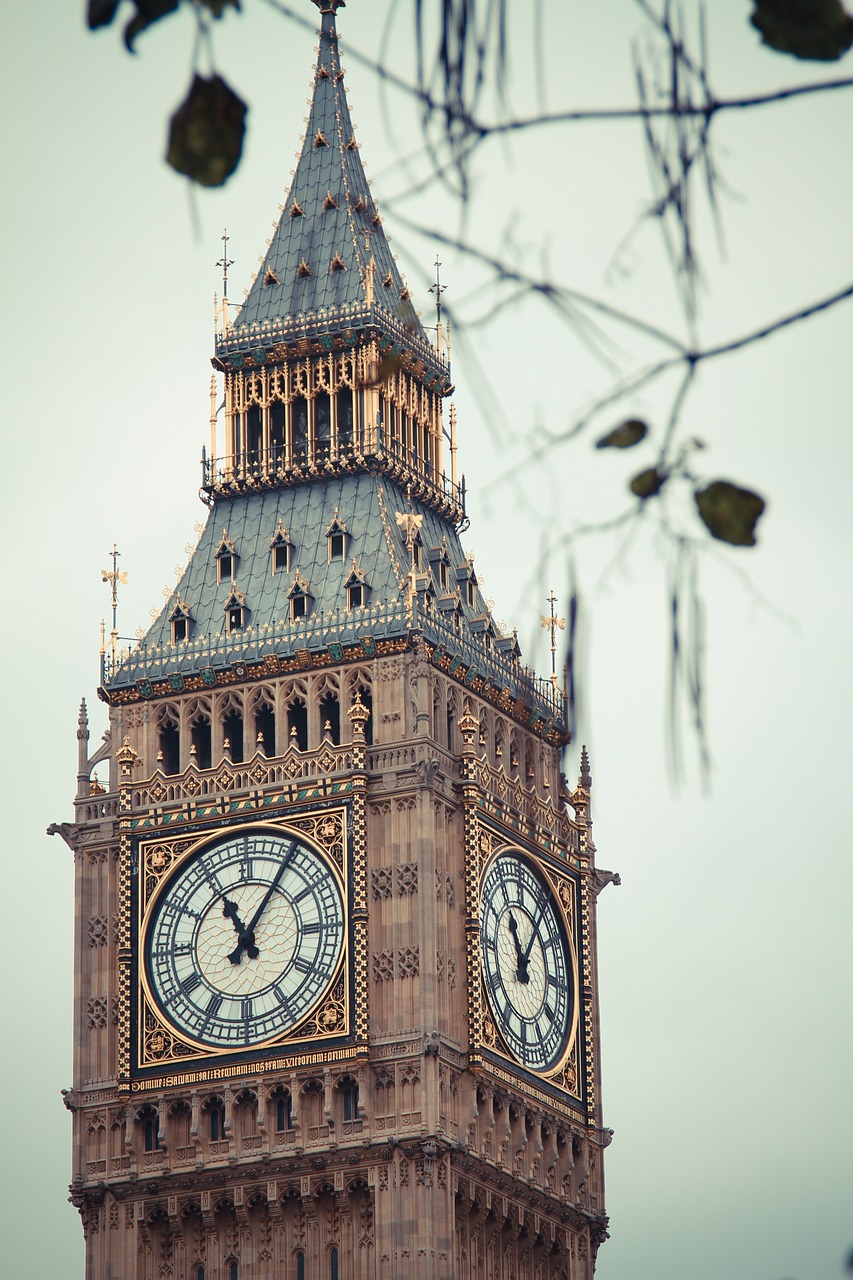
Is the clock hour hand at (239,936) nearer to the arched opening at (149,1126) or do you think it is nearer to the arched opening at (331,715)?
the arched opening at (149,1126)

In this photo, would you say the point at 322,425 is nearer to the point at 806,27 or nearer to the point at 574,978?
the point at 574,978

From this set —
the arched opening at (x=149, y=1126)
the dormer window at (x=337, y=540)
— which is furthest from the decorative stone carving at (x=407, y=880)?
the dormer window at (x=337, y=540)

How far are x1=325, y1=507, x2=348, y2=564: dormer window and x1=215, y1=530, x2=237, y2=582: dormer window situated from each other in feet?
7.67

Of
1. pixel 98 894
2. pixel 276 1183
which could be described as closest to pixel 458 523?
pixel 98 894

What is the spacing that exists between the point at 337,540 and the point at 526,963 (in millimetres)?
9375

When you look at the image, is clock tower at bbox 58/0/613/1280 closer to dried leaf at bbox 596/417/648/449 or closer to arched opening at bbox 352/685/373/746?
arched opening at bbox 352/685/373/746

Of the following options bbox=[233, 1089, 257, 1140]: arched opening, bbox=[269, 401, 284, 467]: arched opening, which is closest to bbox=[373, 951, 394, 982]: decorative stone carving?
bbox=[233, 1089, 257, 1140]: arched opening

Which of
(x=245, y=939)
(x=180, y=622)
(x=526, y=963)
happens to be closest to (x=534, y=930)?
(x=526, y=963)

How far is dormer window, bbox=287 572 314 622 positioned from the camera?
60.4m

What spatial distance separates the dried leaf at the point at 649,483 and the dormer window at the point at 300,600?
52488 mm

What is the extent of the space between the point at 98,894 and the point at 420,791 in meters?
7.56

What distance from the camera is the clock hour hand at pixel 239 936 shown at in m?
57.9

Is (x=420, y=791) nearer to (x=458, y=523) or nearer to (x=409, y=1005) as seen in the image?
(x=409, y=1005)

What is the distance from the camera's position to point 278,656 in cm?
5972
